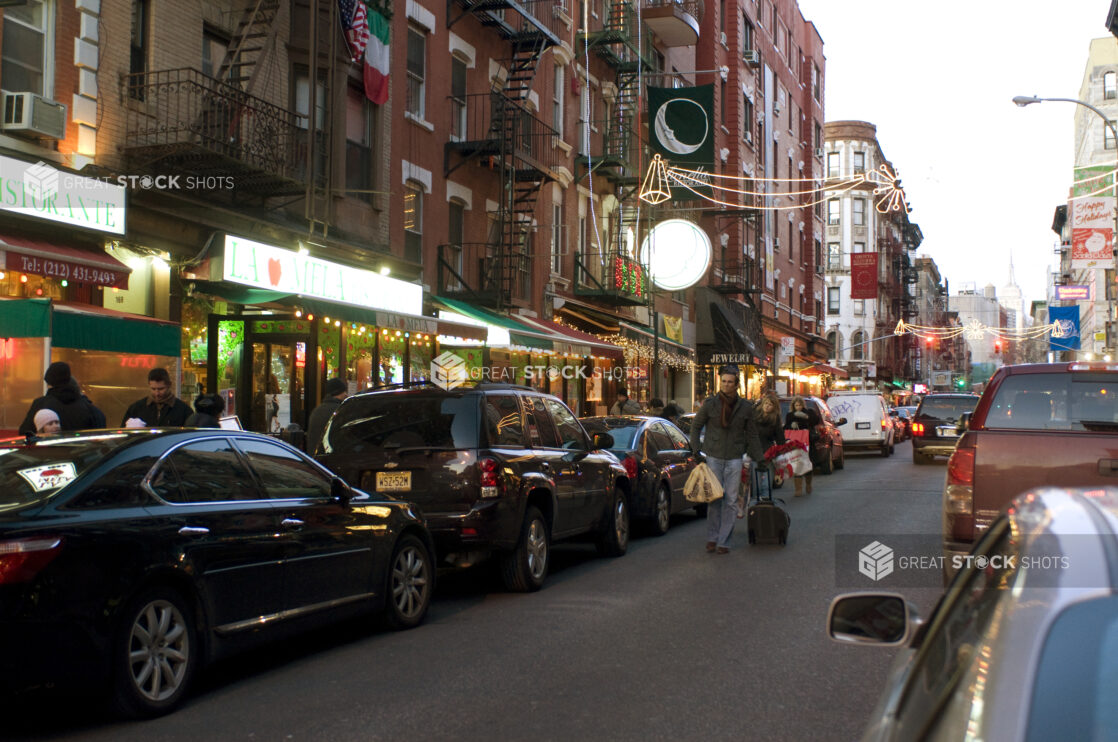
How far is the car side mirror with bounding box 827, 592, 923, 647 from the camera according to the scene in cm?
302

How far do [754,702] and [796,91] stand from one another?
54662 mm

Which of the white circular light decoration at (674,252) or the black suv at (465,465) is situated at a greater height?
the white circular light decoration at (674,252)

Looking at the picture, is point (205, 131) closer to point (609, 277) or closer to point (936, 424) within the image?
point (609, 277)

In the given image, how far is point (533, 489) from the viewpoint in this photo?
33.9ft

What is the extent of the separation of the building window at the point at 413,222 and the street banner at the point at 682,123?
9746 mm

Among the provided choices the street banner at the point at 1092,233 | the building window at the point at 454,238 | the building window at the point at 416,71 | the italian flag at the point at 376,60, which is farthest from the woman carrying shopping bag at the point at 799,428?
the street banner at the point at 1092,233

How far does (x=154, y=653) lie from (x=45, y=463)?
4.02 feet

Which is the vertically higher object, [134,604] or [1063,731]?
[1063,731]

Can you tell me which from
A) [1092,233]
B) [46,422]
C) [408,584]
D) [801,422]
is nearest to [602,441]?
[408,584]

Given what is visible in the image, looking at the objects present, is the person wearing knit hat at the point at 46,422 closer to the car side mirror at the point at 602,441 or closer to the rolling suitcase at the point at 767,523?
the car side mirror at the point at 602,441

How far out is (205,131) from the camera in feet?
48.6

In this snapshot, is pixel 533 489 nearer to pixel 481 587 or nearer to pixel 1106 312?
pixel 481 587

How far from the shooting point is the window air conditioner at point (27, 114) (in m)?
12.5

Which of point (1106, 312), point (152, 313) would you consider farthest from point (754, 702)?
point (1106, 312)
